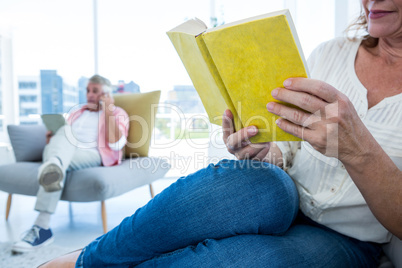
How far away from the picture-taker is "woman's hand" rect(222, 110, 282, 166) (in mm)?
744

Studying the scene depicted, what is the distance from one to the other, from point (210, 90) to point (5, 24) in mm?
4246

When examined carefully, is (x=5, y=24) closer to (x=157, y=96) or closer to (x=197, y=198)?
(x=157, y=96)

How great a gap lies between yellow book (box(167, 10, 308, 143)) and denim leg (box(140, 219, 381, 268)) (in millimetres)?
223

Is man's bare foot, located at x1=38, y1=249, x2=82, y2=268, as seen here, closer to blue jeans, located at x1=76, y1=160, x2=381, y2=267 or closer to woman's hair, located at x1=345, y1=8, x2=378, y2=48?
blue jeans, located at x1=76, y1=160, x2=381, y2=267

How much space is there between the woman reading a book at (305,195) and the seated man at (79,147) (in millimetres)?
1080

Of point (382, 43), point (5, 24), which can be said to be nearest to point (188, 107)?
point (5, 24)

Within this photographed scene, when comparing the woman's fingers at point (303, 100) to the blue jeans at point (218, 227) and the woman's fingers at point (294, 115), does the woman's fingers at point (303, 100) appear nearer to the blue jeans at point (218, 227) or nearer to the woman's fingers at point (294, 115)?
the woman's fingers at point (294, 115)

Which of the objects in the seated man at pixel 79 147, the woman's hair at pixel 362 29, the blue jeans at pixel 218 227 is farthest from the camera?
the seated man at pixel 79 147

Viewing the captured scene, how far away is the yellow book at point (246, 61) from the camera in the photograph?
0.56 meters

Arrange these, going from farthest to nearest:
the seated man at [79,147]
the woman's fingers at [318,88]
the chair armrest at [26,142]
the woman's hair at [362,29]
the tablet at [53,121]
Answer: the chair armrest at [26,142] → the tablet at [53,121] → the seated man at [79,147] → the woman's hair at [362,29] → the woman's fingers at [318,88]

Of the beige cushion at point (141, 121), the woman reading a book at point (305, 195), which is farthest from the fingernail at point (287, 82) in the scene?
the beige cushion at point (141, 121)

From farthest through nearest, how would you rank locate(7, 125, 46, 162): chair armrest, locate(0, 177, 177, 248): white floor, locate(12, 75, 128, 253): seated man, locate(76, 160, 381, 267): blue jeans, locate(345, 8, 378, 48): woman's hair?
locate(7, 125, 46, 162): chair armrest, locate(0, 177, 177, 248): white floor, locate(12, 75, 128, 253): seated man, locate(345, 8, 378, 48): woman's hair, locate(76, 160, 381, 267): blue jeans

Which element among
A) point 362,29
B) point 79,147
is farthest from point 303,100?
point 79,147

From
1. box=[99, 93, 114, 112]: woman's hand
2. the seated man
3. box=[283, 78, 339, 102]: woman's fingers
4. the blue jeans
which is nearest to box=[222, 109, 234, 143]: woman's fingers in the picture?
the blue jeans
